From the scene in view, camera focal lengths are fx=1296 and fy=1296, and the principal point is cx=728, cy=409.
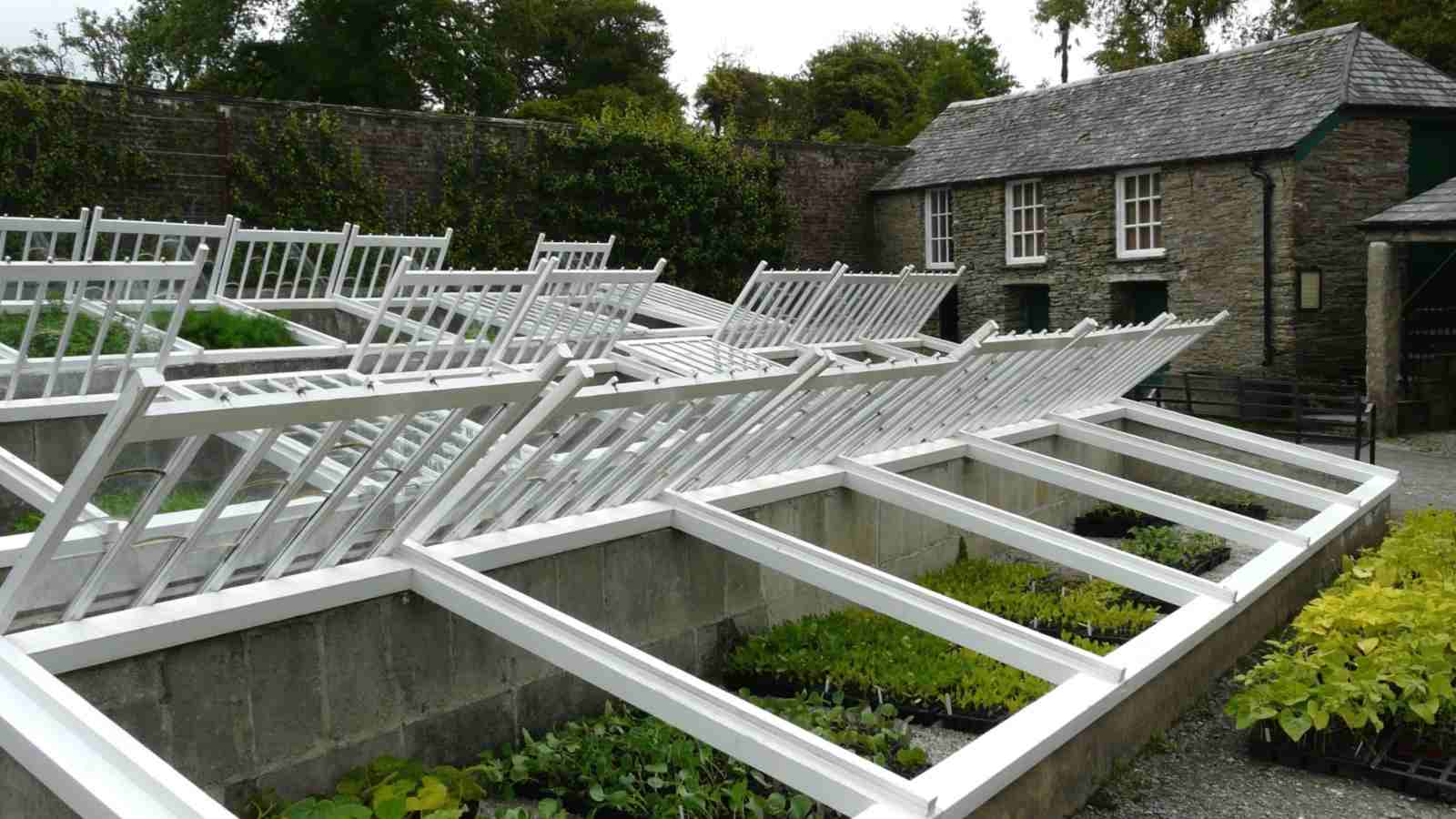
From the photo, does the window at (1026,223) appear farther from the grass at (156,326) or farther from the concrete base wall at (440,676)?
the grass at (156,326)

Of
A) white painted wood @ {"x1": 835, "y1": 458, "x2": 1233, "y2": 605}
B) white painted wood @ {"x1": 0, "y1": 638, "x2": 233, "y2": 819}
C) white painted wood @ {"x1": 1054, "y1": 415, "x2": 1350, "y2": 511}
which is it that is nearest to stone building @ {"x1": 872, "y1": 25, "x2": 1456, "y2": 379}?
white painted wood @ {"x1": 1054, "y1": 415, "x2": 1350, "y2": 511}

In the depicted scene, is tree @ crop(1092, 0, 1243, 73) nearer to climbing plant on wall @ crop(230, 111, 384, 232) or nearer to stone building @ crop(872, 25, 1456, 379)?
stone building @ crop(872, 25, 1456, 379)

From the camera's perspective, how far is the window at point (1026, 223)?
18.1 meters

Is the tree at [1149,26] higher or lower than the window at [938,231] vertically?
higher

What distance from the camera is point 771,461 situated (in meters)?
5.71

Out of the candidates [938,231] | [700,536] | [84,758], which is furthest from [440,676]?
[938,231]

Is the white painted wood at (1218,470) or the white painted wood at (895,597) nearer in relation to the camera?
the white painted wood at (895,597)

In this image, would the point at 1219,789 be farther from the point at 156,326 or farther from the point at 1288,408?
the point at 1288,408

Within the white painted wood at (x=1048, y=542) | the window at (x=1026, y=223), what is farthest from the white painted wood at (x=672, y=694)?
the window at (x=1026, y=223)

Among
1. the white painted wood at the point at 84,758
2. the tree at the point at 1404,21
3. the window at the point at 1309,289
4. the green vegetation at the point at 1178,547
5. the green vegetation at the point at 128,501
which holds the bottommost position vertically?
the green vegetation at the point at 1178,547

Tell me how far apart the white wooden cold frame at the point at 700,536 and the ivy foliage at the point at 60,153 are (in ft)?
28.6

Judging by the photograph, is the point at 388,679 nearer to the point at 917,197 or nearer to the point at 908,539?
the point at 908,539

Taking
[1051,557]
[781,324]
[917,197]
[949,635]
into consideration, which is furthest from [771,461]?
[917,197]

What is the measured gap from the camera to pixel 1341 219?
589 inches
